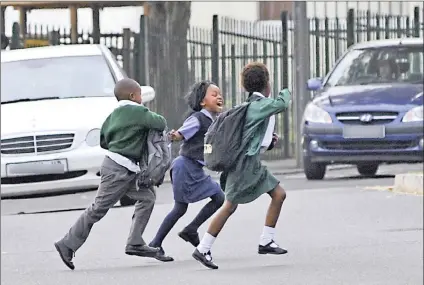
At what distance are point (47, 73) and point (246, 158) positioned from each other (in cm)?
597

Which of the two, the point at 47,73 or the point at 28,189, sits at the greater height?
the point at 47,73

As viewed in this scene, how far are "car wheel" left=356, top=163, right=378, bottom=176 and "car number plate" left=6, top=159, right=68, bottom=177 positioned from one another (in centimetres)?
535

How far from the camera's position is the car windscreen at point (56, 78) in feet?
48.5

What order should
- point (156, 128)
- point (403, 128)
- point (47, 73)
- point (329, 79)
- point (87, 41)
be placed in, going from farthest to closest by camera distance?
point (87, 41)
point (329, 79)
point (403, 128)
point (47, 73)
point (156, 128)

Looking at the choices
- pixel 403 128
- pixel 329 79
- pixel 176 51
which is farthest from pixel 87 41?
pixel 403 128

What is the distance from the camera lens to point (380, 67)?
58.8 ft

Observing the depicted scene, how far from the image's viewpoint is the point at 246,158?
9586mm

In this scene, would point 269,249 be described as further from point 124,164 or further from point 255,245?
point 255,245

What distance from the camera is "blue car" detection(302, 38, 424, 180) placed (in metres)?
16.6

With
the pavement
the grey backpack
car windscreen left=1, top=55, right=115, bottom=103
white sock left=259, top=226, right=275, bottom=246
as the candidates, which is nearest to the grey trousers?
the grey backpack

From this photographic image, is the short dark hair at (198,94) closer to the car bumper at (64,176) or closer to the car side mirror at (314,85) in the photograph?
the car bumper at (64,176)

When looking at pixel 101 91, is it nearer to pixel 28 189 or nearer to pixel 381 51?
pixel 28 189

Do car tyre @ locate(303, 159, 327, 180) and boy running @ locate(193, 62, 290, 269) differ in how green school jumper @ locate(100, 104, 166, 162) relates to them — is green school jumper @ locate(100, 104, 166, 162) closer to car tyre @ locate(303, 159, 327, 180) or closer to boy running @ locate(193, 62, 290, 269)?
boy running @ locate(193, 62, 290, 269)

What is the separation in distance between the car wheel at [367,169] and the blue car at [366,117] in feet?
1.79
